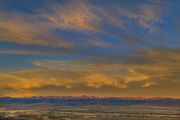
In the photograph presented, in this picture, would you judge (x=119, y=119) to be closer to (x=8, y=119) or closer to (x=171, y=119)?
(x=171, y=119)

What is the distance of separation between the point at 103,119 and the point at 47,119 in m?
9.52

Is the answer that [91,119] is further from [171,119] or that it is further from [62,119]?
[171,119]

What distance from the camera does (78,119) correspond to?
73188mm

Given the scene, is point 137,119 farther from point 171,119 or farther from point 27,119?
point 27,119

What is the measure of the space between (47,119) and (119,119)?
12.4m

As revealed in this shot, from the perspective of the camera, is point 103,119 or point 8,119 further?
point 103,119

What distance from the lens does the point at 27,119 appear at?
72.2 metres

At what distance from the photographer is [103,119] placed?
7419 cm

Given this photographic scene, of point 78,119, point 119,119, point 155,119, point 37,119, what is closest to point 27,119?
point 37,119

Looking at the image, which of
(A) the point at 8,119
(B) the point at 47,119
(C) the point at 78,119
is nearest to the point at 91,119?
(C) the point at 78,119

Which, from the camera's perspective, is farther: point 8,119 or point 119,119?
point 119,119

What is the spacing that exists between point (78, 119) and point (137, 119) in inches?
412

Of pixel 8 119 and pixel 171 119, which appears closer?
pixel 8 119

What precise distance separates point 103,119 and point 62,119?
22.9 ft
